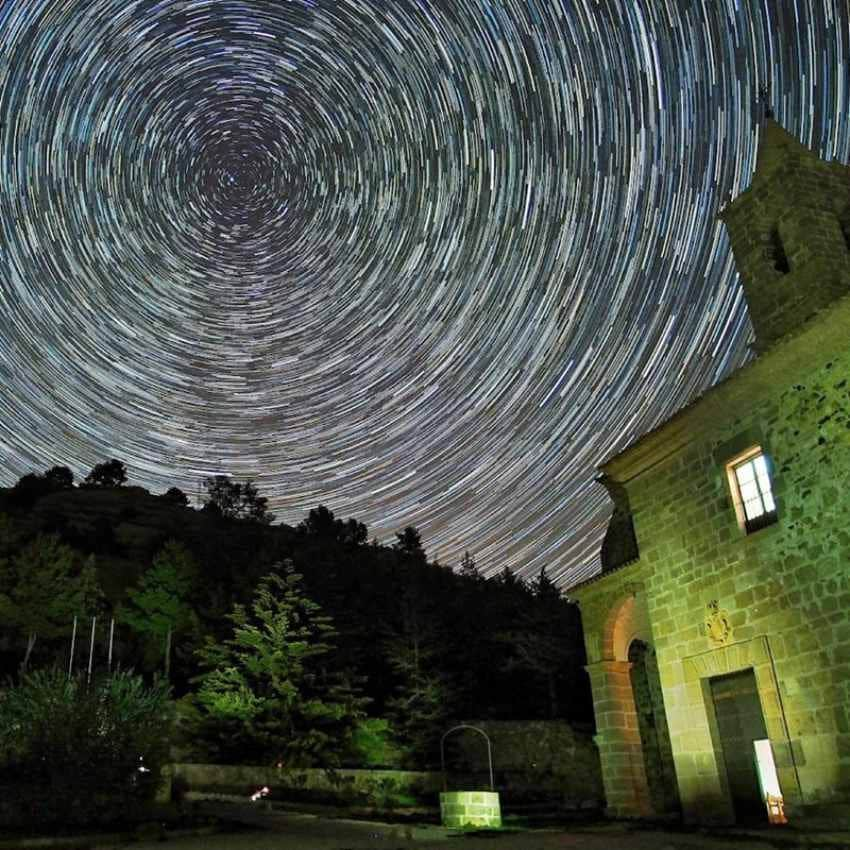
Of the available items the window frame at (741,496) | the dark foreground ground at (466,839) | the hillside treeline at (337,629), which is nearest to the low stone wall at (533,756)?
the hillside treeline at (337,629)

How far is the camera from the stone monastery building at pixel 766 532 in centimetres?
1203

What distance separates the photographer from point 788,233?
15.6m

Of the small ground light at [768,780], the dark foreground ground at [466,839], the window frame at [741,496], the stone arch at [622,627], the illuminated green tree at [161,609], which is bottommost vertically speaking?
the dark foreground ground at [466,839]

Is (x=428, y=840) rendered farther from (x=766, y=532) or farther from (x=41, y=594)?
(x=41, y=594)

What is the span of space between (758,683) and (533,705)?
96.5 ft

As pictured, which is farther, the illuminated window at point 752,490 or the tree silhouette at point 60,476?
the tree silhouette at point 60,476

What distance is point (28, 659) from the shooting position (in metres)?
39.7

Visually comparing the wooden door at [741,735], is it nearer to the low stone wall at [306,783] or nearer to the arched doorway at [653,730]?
the arched doorway at [653,730]

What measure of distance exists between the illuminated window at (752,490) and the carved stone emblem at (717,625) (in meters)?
1.62

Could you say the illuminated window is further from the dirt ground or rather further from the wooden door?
the dirt ground

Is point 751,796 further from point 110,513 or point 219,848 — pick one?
point 110,513

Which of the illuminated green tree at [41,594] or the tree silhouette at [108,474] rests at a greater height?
the tree silhouette at [108,474]

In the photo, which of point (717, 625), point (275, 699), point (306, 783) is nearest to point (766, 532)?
point (717, 625)

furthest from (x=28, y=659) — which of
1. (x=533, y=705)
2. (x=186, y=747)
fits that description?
(x=533, y=705)
